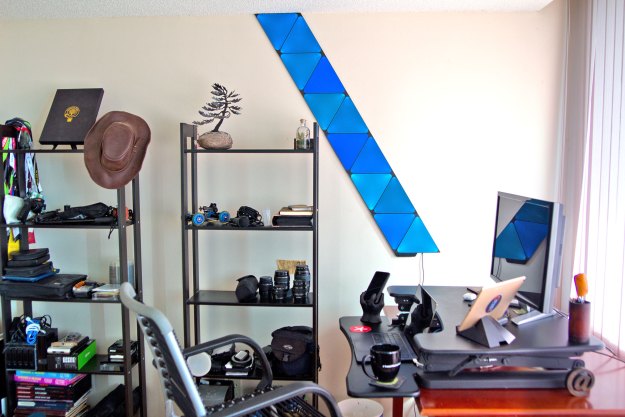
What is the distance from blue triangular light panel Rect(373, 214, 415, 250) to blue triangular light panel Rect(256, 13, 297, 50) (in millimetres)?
1183

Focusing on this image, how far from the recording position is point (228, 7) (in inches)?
100.0

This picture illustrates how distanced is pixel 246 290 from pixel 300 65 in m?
1.33

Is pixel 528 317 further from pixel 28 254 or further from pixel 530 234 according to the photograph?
pixel 28 254

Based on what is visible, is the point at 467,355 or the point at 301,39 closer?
the point at 467,355

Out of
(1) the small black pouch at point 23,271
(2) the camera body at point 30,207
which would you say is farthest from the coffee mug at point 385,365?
(2) the camera body at point 30,207

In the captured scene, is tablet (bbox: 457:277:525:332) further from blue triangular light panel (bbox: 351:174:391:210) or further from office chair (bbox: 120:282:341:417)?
blue triangular light panel (bbox: 351:174:391:210)

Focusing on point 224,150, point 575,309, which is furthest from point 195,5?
point 575,309

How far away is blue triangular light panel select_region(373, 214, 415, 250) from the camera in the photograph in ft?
8.73

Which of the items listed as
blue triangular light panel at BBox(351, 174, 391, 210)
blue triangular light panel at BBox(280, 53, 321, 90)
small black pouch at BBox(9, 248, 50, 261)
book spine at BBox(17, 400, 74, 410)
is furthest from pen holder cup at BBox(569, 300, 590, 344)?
small black pouch at BBox(9, 248, 50, 261)

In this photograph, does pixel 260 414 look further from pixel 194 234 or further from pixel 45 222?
pixel 45 222

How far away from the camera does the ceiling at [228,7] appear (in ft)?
8.05

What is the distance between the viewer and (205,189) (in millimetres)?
2730

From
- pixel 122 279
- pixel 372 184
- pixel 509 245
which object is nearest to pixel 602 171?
pixel 509 245

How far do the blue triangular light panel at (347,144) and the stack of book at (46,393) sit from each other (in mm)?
2017
